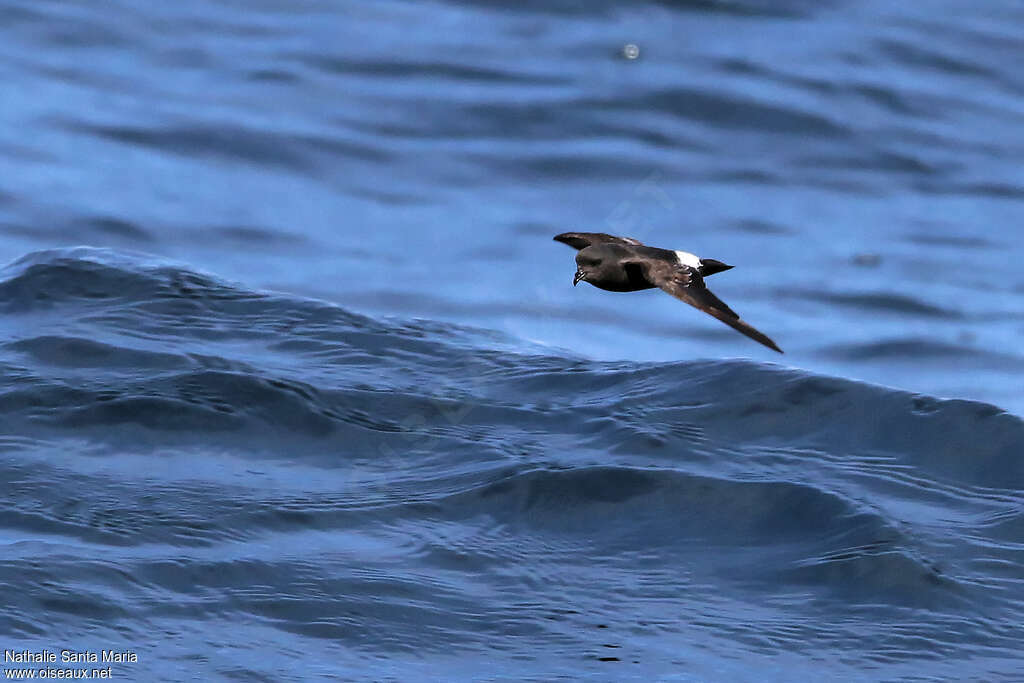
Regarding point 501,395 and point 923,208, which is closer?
point 501,395

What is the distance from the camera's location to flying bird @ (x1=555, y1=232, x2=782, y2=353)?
22.5 feet

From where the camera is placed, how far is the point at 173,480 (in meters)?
9.95

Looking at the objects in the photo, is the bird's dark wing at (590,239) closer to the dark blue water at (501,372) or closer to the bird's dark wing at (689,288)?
the bird's dark wing at (689,288)

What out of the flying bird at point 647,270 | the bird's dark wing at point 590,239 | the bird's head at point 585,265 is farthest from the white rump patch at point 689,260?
the bird's dark wing at point 590,239

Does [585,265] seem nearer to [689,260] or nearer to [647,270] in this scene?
[647,270]

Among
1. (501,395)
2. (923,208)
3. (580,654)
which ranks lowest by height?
(580,654)

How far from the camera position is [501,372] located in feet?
38.9

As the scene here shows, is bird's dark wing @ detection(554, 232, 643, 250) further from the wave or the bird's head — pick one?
the wave

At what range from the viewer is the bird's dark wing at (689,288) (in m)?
6.49

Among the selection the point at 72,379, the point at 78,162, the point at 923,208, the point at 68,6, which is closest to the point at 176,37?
the point at 68,6

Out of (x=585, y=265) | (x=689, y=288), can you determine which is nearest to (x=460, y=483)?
(x=585, y=265)

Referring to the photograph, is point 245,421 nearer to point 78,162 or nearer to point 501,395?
point 501,395

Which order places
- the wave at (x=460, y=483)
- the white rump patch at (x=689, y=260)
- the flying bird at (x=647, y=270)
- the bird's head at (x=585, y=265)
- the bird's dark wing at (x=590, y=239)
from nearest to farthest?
1. the flying bird at (x=647, y=270)
2. the white rump patch at (x=689, y=260)
3. the bird's head at (x=585, y=265)
4. the bird's dark wing at (x=590, y=239)
5. the wave at (x=460, y=483)

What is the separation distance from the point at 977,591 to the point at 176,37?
18927mm
